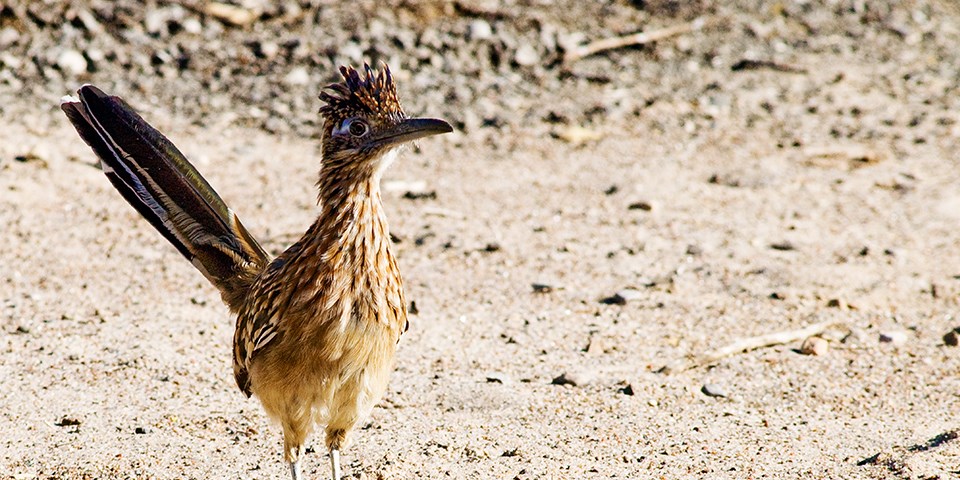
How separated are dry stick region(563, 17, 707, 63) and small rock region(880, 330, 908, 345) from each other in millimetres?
4922

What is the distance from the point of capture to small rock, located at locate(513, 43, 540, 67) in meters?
11.0

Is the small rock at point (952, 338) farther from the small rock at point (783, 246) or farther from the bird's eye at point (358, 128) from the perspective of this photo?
the bird's eye at point (358, 128)

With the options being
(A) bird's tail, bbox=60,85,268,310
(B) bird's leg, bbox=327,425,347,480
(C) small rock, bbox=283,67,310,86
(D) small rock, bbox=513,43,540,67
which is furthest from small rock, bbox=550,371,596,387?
(D) small rock, bbox=513,43,540,67

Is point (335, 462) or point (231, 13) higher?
point (231, 13)

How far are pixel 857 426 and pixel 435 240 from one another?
130 inches

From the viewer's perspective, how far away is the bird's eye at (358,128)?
4934 millimetres

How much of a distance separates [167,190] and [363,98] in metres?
1.29

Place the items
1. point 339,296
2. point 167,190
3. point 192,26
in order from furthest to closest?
point 192,26, point 167,190, point 339,296

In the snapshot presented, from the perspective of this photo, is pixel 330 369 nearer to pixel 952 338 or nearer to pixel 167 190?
pixel 167 190

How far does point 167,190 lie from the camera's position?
5680 millimetres

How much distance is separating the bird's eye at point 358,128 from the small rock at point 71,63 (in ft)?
19.3

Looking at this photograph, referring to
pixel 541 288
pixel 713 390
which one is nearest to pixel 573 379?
pixel 713 390

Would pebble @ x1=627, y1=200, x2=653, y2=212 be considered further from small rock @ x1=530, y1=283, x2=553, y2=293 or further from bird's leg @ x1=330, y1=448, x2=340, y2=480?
bird's leg @ x1=330, y1=448, x2=340, y2=480

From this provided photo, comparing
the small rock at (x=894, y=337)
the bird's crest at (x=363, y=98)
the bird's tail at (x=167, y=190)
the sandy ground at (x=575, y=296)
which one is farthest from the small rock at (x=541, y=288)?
the bird's crest at (x=363, y=98)
